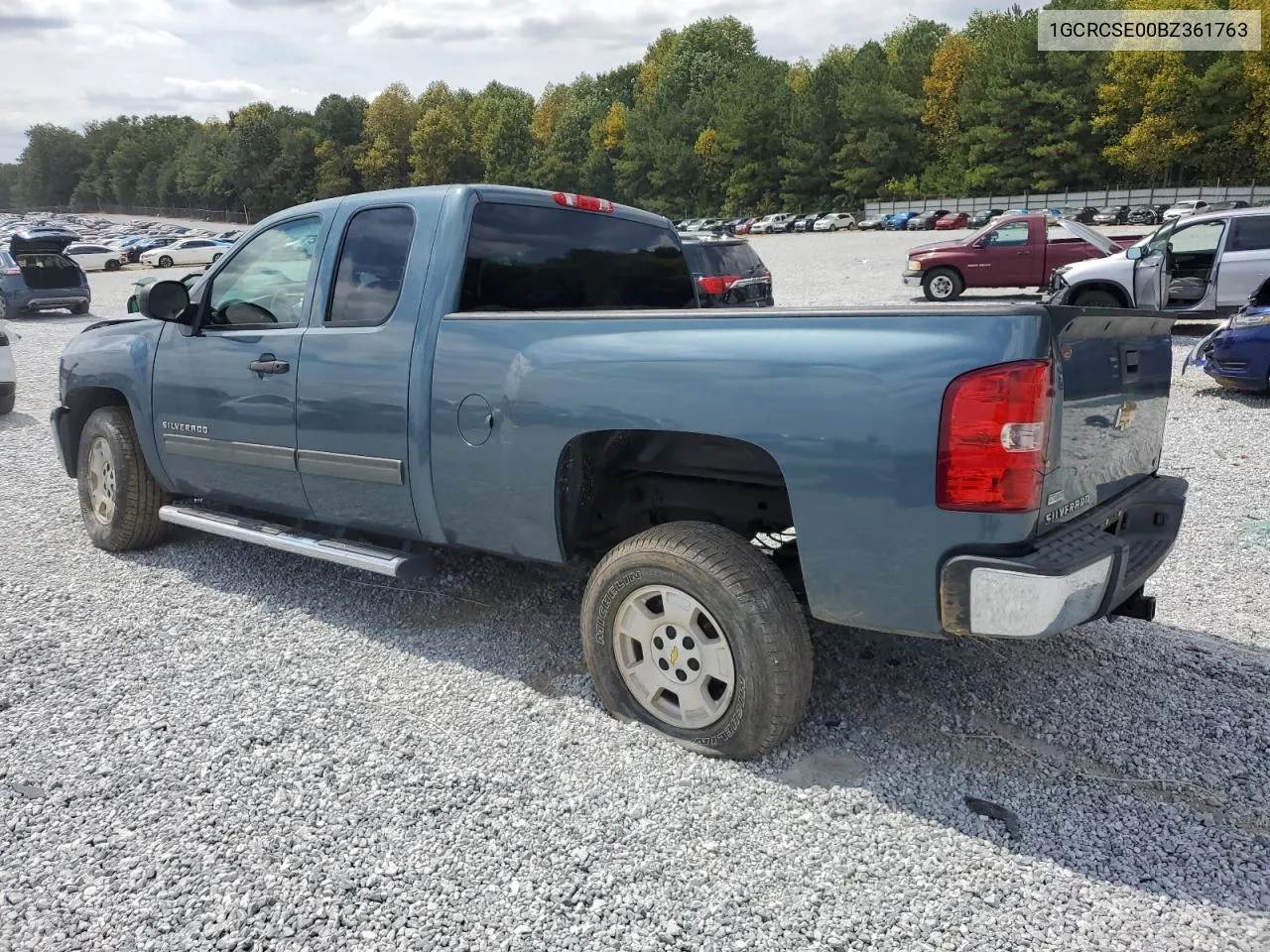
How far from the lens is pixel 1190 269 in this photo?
12891 mm

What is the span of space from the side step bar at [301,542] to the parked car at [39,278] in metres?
18.7

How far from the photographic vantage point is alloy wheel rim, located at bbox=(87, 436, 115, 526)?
546 centimetres

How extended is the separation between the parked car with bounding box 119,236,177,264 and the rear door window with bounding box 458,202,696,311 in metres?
48.2

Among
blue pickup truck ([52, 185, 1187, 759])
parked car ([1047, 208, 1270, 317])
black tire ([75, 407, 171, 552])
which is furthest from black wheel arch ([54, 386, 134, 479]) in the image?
parked car ([1047, 208, 1270, 317])

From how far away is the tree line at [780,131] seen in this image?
57.9 metres

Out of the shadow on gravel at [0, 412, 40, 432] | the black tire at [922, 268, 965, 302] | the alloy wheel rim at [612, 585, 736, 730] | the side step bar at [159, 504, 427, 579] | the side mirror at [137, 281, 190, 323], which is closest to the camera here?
the alloy wheel rim at [612, 585, 736, 730]

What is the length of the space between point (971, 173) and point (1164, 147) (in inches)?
480

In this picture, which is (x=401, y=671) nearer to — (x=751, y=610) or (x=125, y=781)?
(x=125, y=781)

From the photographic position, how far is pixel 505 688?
12.7ft

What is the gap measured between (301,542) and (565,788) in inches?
75.7

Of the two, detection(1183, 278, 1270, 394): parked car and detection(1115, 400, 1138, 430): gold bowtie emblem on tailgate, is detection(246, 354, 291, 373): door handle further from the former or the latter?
detection(1183, 278, 1270, 394): parked car

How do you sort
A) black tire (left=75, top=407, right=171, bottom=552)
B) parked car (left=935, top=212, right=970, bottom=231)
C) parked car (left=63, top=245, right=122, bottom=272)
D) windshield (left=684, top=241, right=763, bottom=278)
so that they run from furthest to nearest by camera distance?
parked car (left=935, top=212, right=970, bottom=231), parked car (left=63, top=245, right=122, bottom=272), windshield (left=684, top=241, right=763, bottom=278), black tire (left=75, top=407, right=171, bottom=552)

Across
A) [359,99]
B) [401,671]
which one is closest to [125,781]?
[401,671]

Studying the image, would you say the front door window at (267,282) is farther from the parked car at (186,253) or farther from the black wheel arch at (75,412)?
the parked car at (186,253)
